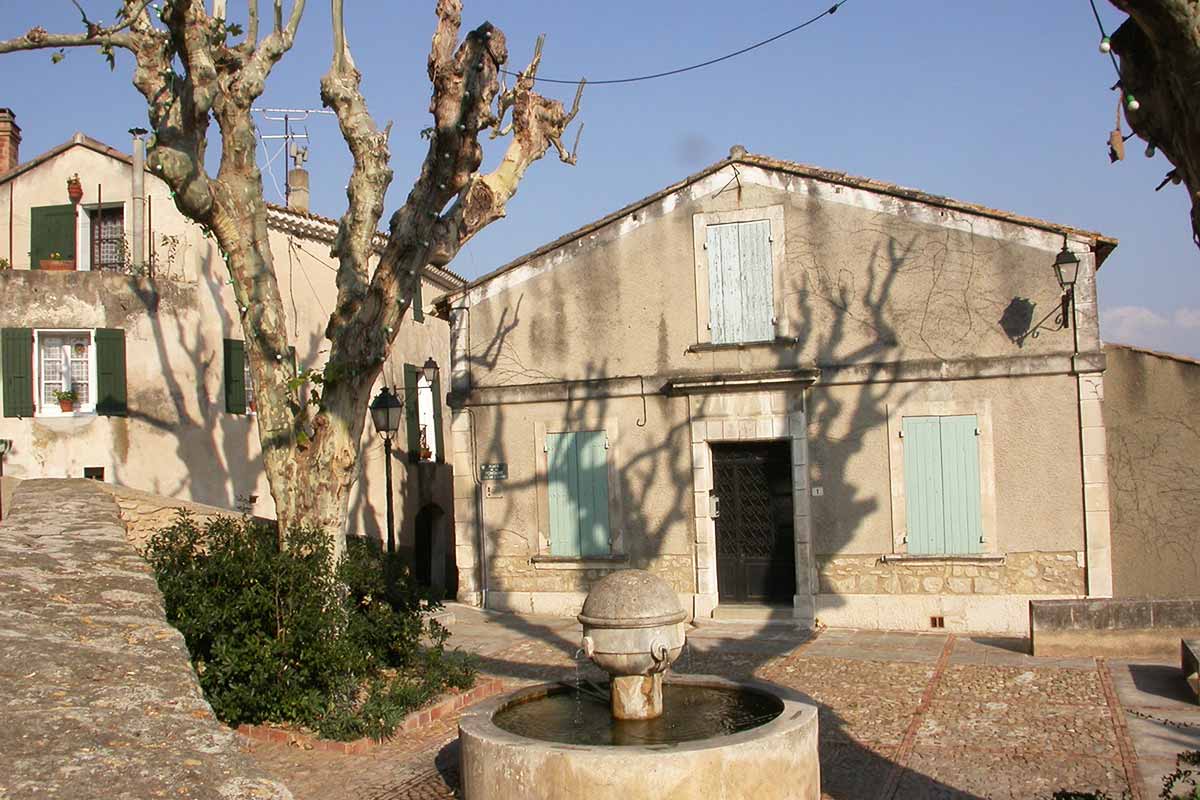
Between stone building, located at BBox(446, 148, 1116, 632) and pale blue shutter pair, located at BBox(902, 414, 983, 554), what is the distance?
0.09 ft

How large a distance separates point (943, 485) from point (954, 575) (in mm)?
1089

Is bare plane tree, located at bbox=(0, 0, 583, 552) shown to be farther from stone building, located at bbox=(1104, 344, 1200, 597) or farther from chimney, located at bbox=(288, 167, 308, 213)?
chimney, located at bbox=(288, 167, 308, 213)

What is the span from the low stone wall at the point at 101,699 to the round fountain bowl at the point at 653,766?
7.27ft

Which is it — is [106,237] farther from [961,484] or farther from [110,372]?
[961,484]

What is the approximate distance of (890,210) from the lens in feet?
42.6

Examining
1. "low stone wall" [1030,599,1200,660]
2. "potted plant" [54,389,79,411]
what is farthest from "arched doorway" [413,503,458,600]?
"low stone wall" [1030,599,1200,660]

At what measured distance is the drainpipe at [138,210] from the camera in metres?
16.1

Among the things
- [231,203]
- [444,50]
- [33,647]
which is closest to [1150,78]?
[33,647]

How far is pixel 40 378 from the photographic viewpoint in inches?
605

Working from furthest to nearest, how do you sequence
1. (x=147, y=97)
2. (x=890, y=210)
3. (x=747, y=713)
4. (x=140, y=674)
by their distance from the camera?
(x=890, y=210) → (x=147, y=97) → (x=747, y=713) → (x=140, y=674)

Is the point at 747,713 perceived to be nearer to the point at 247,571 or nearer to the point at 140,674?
the point at 247,571

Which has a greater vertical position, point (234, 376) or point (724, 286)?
point (724, 286)

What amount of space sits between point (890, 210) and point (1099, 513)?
4.39 meters

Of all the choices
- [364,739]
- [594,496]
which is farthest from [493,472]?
[364,739]
